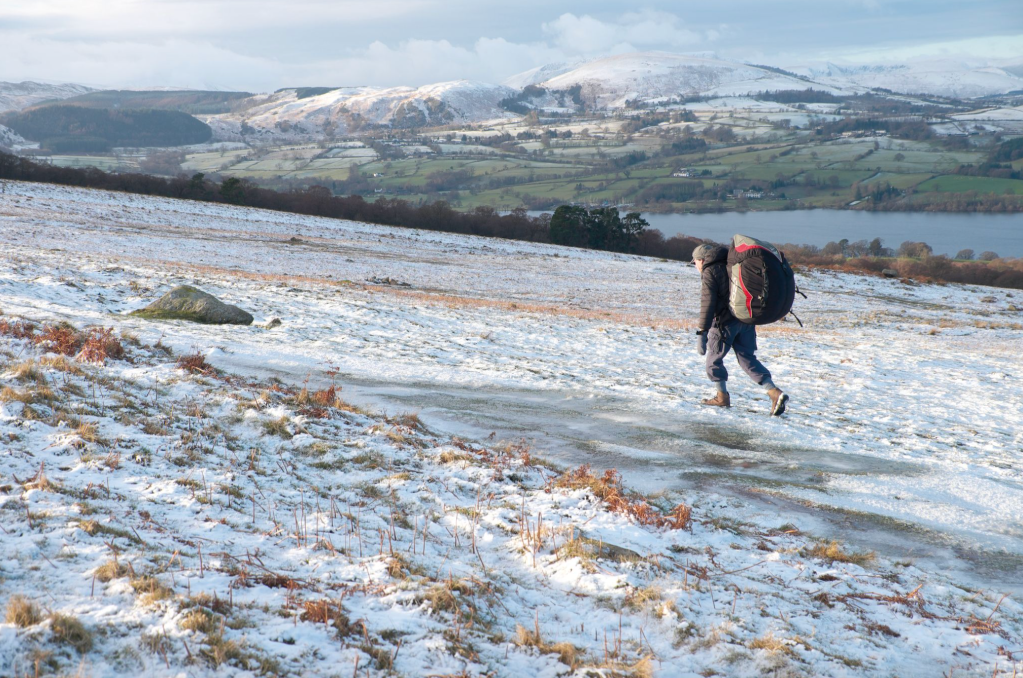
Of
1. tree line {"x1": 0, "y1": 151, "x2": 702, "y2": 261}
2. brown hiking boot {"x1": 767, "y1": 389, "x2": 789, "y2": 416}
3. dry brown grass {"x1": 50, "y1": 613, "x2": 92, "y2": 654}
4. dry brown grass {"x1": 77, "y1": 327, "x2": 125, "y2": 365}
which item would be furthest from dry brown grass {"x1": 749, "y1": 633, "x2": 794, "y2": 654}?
tree line {"x1": 0, "y1": 151, "x2": 702, "y2": 261}

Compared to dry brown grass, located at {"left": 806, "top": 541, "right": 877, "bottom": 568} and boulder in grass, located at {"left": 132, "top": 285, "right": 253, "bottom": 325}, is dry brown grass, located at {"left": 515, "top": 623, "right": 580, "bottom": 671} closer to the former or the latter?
dry brown grass, located at {"left": 806, "top": 541, "right": 877, "bottom": 568}

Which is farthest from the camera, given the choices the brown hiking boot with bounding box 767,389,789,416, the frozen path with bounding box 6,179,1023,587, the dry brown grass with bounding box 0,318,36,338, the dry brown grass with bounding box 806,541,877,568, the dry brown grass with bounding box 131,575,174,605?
the brown hiking boot with bounding box 767,389,789,416

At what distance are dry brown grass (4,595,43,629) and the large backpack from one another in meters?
A: 7.47

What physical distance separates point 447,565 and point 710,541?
2425 mm

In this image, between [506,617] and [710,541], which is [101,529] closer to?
[506,617]

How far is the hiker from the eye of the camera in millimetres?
8672

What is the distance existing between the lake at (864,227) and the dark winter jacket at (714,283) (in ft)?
279

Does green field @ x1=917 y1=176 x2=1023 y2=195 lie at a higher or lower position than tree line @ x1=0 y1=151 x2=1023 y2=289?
higher

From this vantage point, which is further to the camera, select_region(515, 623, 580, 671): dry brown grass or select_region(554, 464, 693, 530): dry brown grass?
select_region(554, 464, 693, 530): dry brown grass

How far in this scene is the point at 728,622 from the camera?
4230 mm

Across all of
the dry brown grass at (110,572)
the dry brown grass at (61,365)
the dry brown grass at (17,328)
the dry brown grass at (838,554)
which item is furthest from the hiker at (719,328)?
the dry brown grass at (17,328)

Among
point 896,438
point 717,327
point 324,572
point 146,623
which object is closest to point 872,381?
point 896,438

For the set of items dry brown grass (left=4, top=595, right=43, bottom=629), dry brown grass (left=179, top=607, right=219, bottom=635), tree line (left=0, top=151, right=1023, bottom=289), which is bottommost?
dry brown grass (left=179, top=607, right=219, bottom=635)

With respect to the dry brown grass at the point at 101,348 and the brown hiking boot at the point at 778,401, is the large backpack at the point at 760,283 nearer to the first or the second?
the brown hiking boot at the point at 778,401
